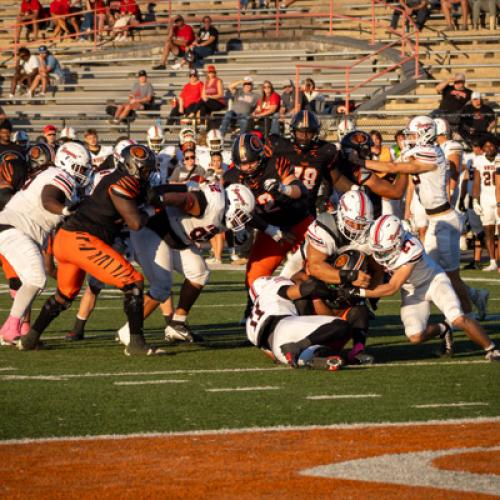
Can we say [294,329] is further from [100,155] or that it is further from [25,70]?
[25,70]

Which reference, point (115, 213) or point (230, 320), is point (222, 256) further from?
point (115, 213)

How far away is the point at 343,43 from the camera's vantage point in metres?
24.3

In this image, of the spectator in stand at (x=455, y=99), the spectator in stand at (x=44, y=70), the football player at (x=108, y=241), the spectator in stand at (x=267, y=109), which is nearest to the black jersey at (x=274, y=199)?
the football player at (x=108, y=241)

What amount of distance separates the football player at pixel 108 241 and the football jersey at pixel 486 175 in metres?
8.54

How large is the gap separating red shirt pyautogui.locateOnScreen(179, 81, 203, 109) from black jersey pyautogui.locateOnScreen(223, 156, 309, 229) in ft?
38.9

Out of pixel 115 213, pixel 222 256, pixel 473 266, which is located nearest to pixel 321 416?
pixel 115 213

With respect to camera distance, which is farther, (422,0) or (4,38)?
(4,38)

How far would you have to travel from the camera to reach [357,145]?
34.9 feet

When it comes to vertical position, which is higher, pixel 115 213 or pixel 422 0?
pixel 422 0

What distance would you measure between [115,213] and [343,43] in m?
16.1

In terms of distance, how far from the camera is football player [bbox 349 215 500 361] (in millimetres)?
8188

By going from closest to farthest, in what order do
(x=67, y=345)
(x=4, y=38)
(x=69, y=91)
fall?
(x=67, y=345), (x=69, y=91), (x=4, y=38)

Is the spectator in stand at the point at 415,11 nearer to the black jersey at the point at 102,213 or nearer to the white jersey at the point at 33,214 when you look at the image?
the white jersey at the point at 33,214

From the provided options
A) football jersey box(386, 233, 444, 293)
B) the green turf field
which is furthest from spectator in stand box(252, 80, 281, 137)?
football jersey box(386, 233, 444, 293)
